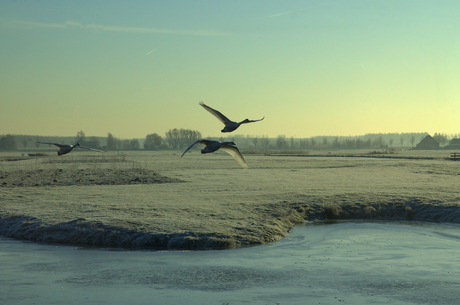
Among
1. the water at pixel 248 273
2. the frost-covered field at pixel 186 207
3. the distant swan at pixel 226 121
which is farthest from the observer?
the frost-covered field at pixel 186 207

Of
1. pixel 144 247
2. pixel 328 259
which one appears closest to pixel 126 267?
pixel 144 247

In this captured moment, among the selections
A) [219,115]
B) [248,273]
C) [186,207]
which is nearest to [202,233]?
[248,273]

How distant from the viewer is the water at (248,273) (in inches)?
622

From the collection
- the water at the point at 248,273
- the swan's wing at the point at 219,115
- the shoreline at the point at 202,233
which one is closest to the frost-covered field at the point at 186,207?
the shoreline at the point at 202,233

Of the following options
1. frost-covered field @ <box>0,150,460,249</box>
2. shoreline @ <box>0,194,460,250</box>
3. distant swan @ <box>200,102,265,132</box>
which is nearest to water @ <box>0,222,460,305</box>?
shoreline @ <box>0,194,460,250</box>

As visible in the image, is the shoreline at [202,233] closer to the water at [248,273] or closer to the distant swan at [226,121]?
the water at [248,273]

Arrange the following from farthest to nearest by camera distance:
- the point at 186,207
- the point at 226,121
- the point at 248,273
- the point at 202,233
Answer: the point at 186,207 < the point at 202,233 < the point at 248,273 < the point at 226,121

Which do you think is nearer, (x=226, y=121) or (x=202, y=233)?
(x=226, y=121)

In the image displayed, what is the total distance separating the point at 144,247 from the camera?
922 inches

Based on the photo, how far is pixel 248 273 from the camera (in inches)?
733

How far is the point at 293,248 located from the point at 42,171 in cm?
4129

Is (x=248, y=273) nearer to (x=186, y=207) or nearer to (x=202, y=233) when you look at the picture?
(x=202, y=233)

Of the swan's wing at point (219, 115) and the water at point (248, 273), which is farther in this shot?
the water at point (248, 273)

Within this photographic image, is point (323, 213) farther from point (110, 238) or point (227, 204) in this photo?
point (110, 238)
